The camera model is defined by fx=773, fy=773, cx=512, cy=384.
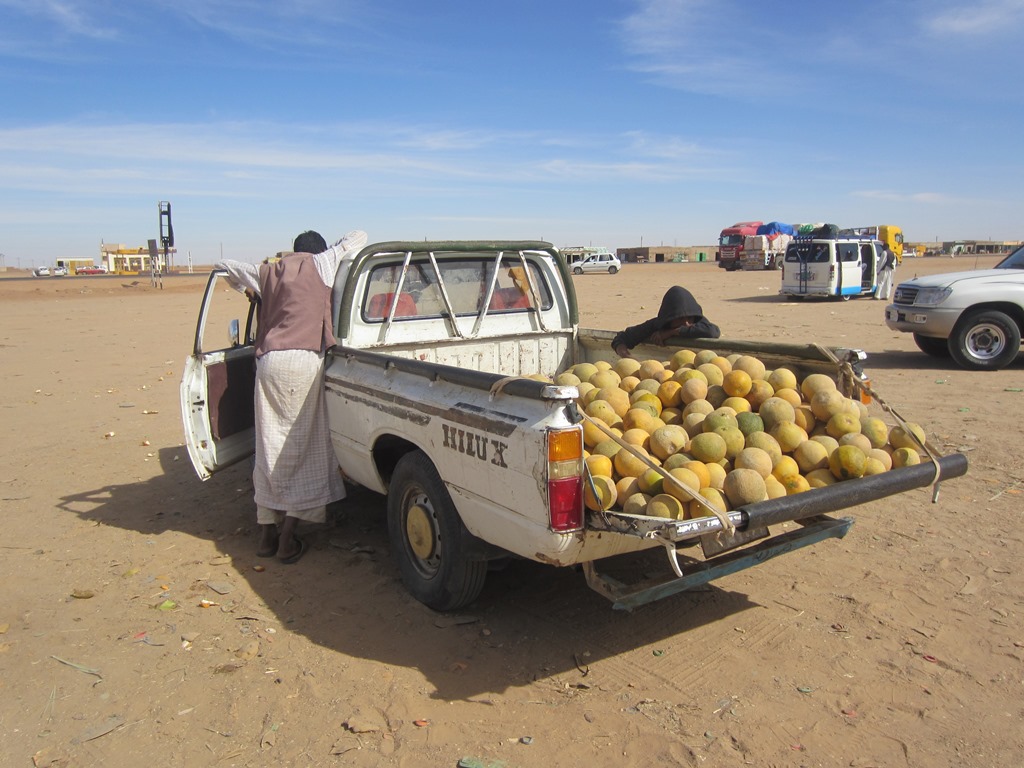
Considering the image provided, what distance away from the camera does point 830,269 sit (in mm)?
22391

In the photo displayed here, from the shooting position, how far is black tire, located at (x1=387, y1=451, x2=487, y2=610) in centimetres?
377

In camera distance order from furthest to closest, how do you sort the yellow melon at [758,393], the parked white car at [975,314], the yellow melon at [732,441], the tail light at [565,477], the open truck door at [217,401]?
the parked white car at [975,314] → the open truck door at [217,401] → the yellow melon at [758,393] → the yellow melon at [732,441] → the tail light at [565,477]

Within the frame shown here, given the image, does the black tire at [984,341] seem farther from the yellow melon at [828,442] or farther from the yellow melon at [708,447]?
the yellow melon at [708,447]

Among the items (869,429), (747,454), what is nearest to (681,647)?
(747,454)

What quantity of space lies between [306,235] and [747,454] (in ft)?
10.6

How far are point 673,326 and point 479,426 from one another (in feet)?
8.00

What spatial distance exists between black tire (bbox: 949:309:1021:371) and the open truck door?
9.35 metres

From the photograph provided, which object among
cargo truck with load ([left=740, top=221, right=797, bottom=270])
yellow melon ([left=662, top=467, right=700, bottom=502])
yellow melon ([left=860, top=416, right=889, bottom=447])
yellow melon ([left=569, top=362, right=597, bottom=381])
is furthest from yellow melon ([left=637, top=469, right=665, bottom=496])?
cargo truck with load ([left=740, top=221, right=797, bottom=270])

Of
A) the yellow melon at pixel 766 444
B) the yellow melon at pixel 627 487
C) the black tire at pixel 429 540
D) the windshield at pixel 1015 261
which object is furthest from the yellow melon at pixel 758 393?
the windshield at pixel 1015 261

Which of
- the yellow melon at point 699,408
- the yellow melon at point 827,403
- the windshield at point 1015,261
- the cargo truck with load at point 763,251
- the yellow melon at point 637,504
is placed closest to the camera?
the yellow melon at point 637,504

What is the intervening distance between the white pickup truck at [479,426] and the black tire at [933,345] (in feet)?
25.9

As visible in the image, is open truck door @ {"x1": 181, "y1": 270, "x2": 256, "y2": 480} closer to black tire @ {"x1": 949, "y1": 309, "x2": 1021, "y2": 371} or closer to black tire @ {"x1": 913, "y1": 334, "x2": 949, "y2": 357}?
black tire @ {"x1": 949, "y1": 309, "x2": 1021, "y2": 371}

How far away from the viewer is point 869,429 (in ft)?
12.4

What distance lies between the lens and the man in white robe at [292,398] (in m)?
4.70
